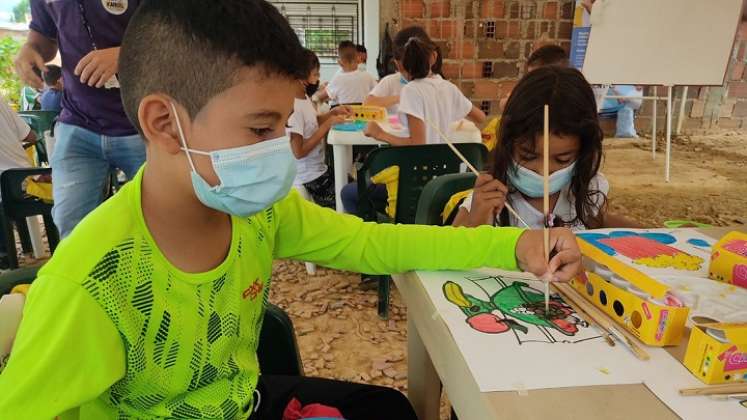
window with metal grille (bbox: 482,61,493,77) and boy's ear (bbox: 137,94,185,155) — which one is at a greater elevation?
boy's ear (bbox: 137,94,185,155)

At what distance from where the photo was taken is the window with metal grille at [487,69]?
13.9 ft

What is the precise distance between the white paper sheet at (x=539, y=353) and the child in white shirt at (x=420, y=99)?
1.89 meters

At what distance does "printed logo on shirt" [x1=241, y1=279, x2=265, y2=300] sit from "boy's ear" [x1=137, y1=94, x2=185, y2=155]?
26cm

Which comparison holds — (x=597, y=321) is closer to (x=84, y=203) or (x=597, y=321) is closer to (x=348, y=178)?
(x=84, y=203)

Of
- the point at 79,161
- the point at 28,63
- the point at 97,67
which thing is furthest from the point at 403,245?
the point at 28,63

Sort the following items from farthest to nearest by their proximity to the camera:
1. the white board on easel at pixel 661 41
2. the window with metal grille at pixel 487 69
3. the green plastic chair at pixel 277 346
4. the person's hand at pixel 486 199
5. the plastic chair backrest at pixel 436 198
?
the window with metal grille at pixel 487 69 → the white board on easel at pixel 661 41 → the plastic chair backrest at pixel 436 198 → the person's hand at pixel 486 199 → the green plastic chair at pixel 277 346

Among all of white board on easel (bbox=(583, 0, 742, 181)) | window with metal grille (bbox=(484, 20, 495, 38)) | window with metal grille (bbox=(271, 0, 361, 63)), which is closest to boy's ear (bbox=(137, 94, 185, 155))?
window with metal grille (bbox=(484, 20, 495, 38))

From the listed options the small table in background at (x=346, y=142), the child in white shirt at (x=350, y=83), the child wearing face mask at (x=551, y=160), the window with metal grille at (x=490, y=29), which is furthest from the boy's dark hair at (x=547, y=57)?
the child in white shirt at (x=350, y=83)

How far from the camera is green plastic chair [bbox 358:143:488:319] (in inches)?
84.8

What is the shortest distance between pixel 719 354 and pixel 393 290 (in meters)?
2.09

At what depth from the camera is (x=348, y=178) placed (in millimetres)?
2803

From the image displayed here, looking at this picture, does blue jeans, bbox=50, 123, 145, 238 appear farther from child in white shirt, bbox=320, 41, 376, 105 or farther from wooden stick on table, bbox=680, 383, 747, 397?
child in white shirt, bbox=320, 41, 376, 105

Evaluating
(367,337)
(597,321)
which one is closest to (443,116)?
(367,337)

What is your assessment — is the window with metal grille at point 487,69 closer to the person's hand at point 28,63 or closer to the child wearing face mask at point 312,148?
the child wearing face mask at point 312,148
